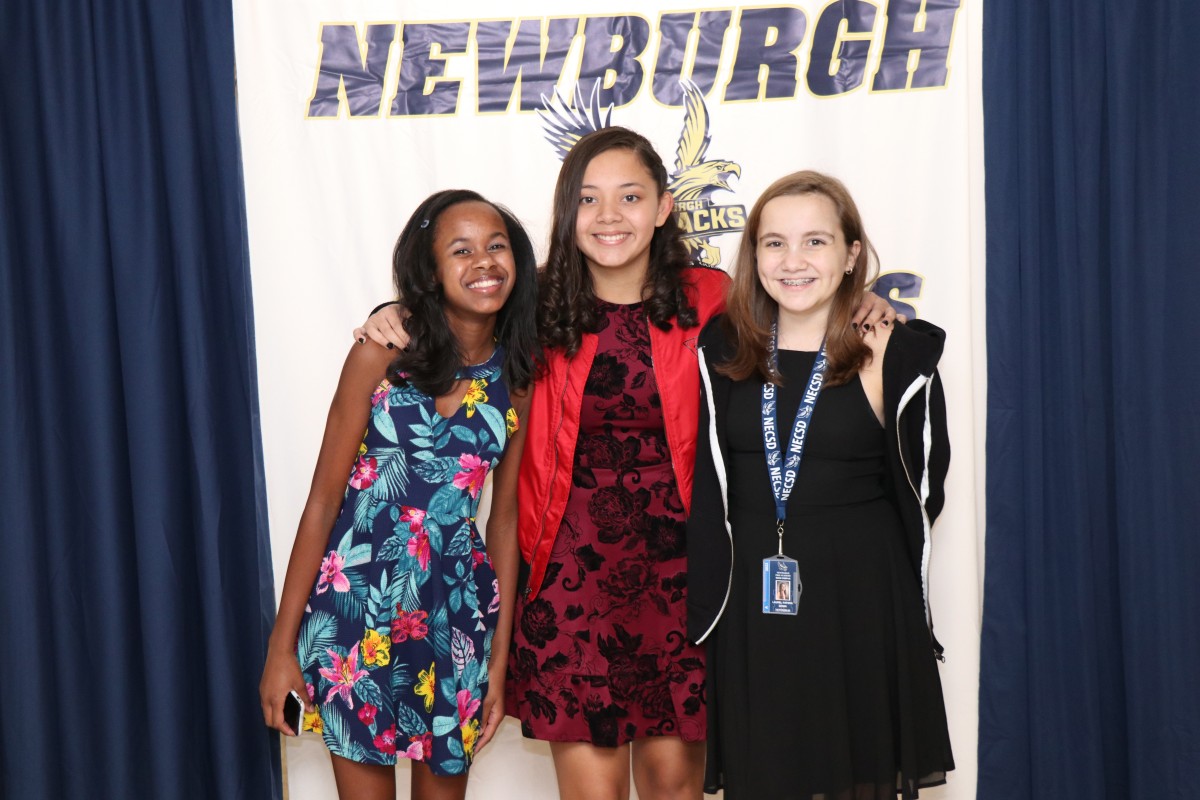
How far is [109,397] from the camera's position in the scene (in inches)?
113

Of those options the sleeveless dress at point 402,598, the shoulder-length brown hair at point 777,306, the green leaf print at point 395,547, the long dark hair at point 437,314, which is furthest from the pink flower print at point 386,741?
the shoulder-length brown hair at point 777,306

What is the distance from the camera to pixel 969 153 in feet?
9.34

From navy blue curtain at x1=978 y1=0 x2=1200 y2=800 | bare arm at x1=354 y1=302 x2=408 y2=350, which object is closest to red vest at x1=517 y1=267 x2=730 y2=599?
bare arm at x1=354 y1=302 x2=408 y2=350

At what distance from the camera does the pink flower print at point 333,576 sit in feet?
7.30

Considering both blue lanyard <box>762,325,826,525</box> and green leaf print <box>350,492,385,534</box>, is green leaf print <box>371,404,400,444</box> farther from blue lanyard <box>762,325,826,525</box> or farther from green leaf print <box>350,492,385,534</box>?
blue lanyard <box>762,325,826,525</box>

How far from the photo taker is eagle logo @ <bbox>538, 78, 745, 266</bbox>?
2.94m

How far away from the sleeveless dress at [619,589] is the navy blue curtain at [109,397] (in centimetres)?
119

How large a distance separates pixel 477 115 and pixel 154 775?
7.13 feet

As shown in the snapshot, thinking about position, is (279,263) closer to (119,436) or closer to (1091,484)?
(119,436)

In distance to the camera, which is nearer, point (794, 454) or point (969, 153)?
point (794, 454)

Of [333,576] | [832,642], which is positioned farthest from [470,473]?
[832,642]

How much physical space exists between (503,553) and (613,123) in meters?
1.35

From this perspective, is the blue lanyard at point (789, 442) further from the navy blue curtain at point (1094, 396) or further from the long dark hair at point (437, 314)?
the navy blue curtain at point (1094, 396)

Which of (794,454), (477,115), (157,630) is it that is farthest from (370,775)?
(477,115)
